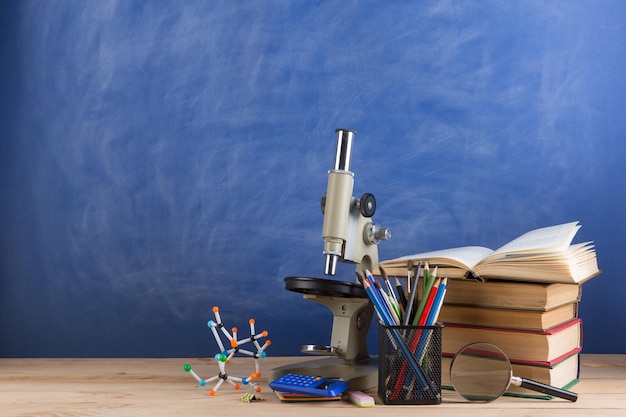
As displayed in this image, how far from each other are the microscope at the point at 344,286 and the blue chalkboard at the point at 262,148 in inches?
13.5

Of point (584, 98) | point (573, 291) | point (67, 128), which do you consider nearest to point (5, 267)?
point (67, 128)

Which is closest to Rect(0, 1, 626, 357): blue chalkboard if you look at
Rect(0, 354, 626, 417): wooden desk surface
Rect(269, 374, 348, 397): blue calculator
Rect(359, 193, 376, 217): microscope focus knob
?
Rect(0, 354, 626, 417): wooden desk surface

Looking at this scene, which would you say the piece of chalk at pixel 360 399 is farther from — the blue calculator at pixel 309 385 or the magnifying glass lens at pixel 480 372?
the magnifying glass lens at pixel 480 372

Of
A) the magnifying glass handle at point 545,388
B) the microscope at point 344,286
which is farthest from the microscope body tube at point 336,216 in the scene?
the magnifying glass handle at point 545,388

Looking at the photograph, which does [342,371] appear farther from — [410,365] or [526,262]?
[526,262]

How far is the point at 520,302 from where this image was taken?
1.08m

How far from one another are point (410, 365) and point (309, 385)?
0.16 meters

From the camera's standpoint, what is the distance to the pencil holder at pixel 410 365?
103 centimetres

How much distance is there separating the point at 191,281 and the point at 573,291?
0.81m

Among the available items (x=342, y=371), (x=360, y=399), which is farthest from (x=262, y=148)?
(x=360, y=399)

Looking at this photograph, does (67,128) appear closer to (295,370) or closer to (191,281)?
(191,281)

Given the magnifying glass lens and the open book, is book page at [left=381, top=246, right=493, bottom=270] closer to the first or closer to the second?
the open book

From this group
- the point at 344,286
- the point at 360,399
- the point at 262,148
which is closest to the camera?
the point at 360,399

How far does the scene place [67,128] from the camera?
5.01 feet
